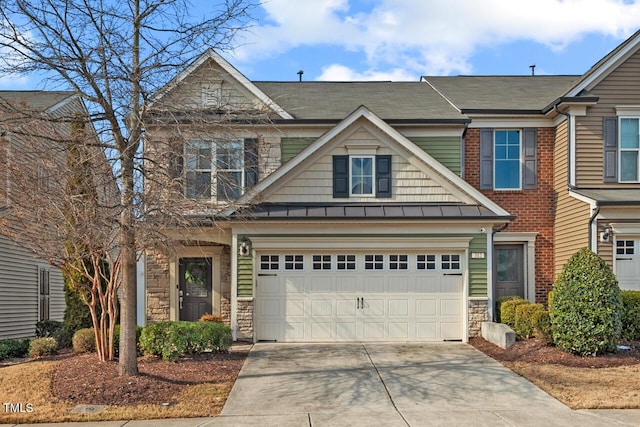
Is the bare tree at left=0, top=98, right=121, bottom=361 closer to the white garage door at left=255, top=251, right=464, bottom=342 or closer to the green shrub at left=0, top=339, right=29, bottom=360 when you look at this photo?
the green shrub at left=0, top=339, right=29, bottom=360

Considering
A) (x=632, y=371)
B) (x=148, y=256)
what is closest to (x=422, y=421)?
(x=632, y=371)

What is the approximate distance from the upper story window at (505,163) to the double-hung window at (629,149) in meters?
2.18

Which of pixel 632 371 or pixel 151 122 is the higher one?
pixel 151 122

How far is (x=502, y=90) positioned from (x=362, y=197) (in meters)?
7.05

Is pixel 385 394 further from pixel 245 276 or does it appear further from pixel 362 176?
pixel 362 176

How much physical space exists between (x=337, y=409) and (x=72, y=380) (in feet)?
14.9

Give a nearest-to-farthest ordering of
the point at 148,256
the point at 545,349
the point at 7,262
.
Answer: the point at 545,349
the point at 148,256
the point at 7,262

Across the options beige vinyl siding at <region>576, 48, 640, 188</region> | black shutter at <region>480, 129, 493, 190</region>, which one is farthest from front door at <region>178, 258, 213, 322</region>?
beige vinyl siding at <region>576, 48, 640, 188</region>

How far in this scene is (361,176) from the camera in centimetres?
1579

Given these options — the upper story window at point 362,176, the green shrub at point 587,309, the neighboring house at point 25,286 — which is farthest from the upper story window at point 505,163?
the neighboring house at point 25,286

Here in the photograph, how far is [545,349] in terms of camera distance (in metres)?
13.1

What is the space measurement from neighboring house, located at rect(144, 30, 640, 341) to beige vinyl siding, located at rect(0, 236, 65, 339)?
171 inches

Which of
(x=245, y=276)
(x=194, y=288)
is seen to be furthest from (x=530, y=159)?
(x=194, y=288)

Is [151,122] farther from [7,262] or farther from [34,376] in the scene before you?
[7,262]
